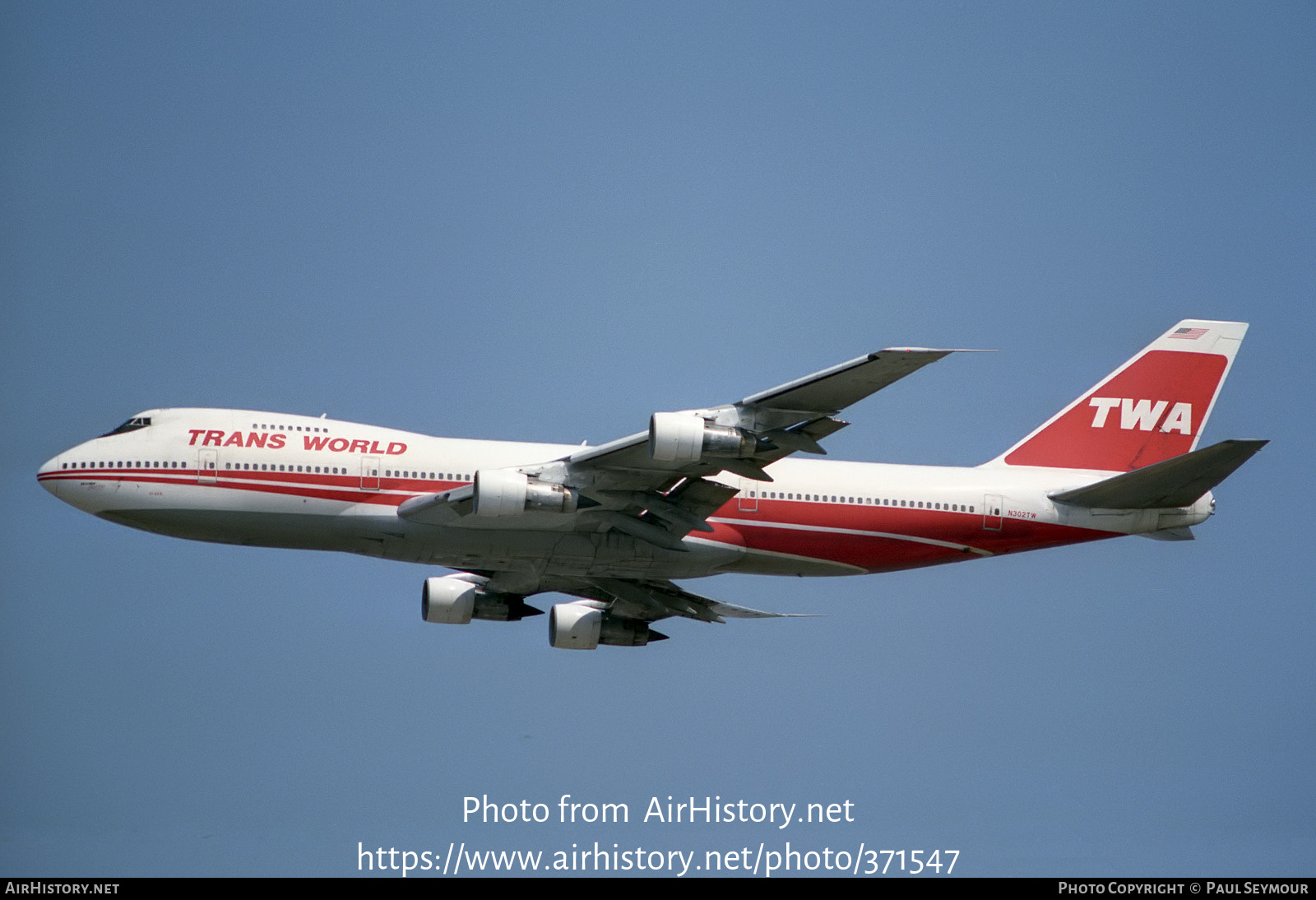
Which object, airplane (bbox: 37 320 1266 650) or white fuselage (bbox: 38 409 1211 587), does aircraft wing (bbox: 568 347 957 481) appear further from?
white fuselage (bbox: 38 409 1211 587)

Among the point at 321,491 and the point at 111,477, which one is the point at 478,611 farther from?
the point at 111,477

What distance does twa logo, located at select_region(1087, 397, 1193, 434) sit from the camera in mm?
43809

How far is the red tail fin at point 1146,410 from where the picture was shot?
4312 centimetres

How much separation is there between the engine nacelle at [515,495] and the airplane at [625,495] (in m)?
0.04

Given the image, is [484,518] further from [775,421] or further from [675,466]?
[775,421]

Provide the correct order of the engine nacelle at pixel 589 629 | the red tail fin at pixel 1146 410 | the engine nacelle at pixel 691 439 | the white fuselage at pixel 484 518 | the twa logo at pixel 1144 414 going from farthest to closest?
the engine nacelle at pixel 589 629 < the twa logo at pixel 1144 414 < the red tail fin at pixel 1146 410 < the white fuselage at pixel 484 518 < the engine nacelle at pixel 691 439

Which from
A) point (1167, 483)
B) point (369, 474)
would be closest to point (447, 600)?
point (369, 474)

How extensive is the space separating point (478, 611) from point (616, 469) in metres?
9.30

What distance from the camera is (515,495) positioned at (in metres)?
35.9

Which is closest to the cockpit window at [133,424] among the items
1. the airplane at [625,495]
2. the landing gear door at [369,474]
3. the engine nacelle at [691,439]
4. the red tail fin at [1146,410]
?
the airplane at [625,495]

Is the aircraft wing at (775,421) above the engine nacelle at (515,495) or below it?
above

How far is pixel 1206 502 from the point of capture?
40469 millimetres

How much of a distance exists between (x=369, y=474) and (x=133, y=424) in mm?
5888

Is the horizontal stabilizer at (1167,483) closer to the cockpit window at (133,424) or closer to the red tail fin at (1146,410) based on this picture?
the red tail fin at (1146,410)
